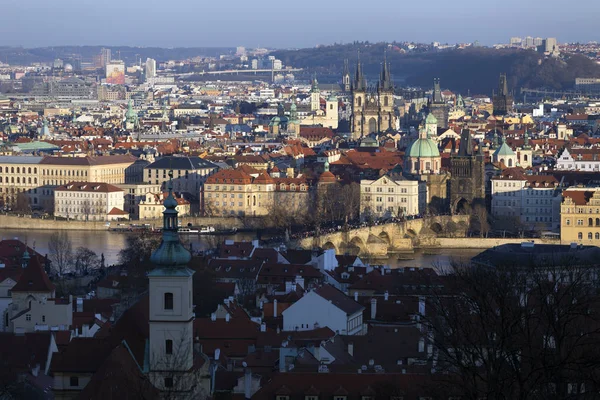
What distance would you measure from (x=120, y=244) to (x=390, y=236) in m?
5.72

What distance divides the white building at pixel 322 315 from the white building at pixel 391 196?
77.3 ft

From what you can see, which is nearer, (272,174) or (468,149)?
(468,149)

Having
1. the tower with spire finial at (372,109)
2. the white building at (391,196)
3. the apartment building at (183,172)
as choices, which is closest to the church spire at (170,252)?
the white building at (391,196)

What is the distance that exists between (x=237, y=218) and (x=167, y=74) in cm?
13684

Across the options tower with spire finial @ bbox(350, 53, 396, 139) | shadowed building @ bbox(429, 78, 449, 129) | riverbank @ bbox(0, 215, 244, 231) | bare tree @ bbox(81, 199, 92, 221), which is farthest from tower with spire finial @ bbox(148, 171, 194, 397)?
shadowed building @ bbox(429, 78, 449, 129)

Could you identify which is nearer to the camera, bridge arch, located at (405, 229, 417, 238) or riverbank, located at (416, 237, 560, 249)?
riverbank, located at (416, 237, 560, 249)

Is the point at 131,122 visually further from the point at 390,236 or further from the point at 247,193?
the point at 390,236

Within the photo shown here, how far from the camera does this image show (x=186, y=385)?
51.2 feet

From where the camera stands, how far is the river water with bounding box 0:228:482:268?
3716 centimetres

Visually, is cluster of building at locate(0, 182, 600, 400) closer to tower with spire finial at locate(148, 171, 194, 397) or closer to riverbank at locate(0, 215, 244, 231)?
tower with spire finial at locate(148, 171, 194, 397)

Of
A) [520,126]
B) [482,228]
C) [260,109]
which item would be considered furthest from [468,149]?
[260,109]

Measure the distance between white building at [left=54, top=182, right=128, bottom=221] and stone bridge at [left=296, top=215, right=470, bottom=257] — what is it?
362 inches

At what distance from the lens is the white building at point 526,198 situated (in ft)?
148

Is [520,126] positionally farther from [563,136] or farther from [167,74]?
[167,74]
